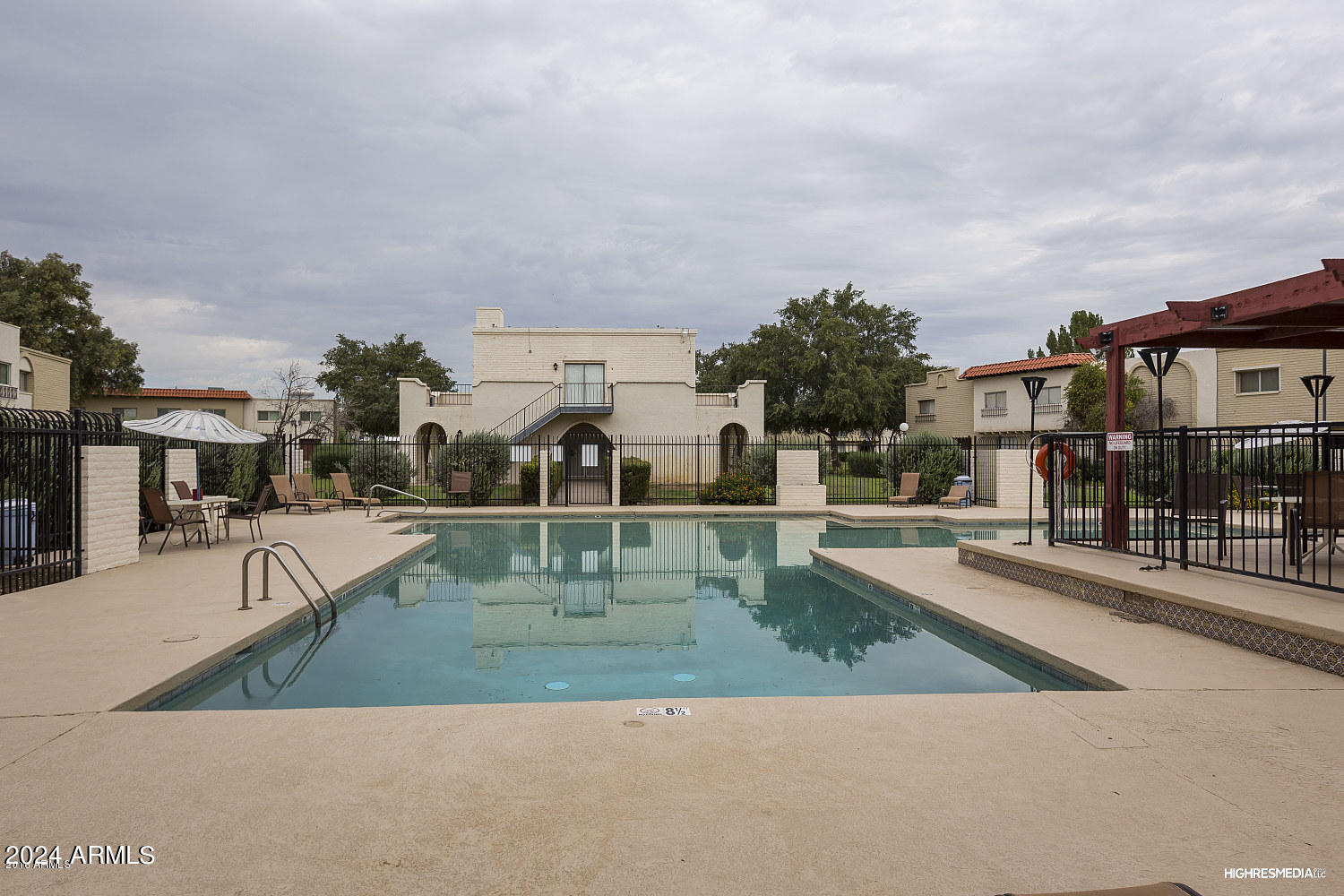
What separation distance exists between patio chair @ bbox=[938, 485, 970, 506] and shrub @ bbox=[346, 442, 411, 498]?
14.9 m

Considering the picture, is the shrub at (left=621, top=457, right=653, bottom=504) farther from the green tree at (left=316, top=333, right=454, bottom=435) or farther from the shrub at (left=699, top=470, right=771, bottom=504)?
the green tree at (left=316, top=333, right=454, bottom=435)

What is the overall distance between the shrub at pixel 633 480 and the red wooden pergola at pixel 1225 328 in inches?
531

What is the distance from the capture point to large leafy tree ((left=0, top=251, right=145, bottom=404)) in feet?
113

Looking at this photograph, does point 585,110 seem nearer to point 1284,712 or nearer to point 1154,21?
point 1154,21

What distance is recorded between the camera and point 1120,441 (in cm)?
760

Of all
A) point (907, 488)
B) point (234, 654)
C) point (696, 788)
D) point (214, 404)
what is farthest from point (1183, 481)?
point (214, 404)

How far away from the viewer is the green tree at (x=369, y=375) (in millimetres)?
49500

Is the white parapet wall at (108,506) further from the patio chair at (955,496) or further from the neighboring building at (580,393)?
the neighboring building at (580,393)

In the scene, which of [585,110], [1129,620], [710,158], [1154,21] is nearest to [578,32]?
[585,110]

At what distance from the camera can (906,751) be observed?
3480 millimetres

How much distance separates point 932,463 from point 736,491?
541 centimetres

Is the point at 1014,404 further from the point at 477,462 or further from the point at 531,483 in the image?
the point at 477,462

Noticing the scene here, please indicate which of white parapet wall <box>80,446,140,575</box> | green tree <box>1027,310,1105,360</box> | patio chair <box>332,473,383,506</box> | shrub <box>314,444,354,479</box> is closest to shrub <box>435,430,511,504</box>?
patio chair <box>332,473,383,506</box>

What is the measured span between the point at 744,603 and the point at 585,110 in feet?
36.8
